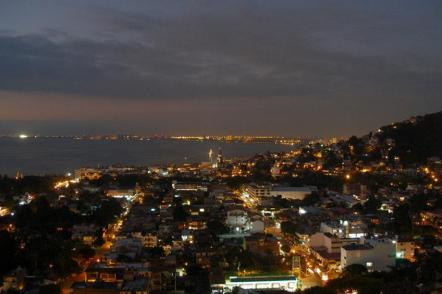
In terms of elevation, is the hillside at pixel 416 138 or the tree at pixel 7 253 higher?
the hillside at pixel 416 138

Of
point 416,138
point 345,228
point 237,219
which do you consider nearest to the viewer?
point 345,228

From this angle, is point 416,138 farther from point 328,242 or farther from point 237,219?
point 328,242

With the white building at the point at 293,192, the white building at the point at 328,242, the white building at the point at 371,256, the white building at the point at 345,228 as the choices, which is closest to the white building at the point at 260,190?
the white building at the point at 293,192

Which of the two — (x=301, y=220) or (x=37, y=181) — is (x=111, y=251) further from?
(x=37, y=181)

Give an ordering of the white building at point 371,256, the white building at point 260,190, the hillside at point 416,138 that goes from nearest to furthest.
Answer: the white building at point 371,256
the white building at point 260,190
the hillside at point 416,138

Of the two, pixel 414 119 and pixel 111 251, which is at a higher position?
pixel 414 119

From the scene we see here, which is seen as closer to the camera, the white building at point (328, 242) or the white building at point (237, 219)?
the white building at point (328, 242)

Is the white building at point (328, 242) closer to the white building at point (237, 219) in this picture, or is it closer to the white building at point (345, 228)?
the white building at point (345, 228)

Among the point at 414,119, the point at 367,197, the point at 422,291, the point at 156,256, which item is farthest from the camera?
the point at 414,119

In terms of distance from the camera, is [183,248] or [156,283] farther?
[183,248]

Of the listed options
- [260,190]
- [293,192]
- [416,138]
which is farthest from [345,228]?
[416,138]

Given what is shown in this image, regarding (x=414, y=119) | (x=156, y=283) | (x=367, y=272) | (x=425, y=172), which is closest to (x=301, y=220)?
(x=367, y=272)
